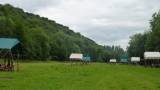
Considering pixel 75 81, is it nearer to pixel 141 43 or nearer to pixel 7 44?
pixel 7 44

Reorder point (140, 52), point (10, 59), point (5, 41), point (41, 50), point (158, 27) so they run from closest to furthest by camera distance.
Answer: point (5, 41)
point (10, 59)
point (158, 27)
point (41, 50)
point (140, 52)

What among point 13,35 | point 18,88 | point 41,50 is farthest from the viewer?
point 41,50

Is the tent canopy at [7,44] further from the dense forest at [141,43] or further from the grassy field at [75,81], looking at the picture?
the dense forest at [141,43]

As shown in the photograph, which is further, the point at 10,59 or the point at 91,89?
the point at 10,59

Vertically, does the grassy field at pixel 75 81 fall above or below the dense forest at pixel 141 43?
below

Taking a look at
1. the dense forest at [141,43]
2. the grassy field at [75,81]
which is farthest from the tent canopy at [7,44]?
the dense forest at [141,43]

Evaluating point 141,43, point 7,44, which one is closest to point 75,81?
point 7,44

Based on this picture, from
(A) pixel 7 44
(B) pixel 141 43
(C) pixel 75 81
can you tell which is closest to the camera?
(C) pixel 75 81

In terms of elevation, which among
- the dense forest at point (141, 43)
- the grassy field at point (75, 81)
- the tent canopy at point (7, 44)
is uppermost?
the dense forest at point (141, 43)

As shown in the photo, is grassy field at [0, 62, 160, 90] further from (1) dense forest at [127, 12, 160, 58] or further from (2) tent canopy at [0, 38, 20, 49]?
(1) dense forest at [127, 12, 160, 58]

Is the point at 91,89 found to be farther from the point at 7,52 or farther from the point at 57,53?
the point at 57,53

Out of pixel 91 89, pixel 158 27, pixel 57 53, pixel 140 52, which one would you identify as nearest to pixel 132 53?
pixel 140 52

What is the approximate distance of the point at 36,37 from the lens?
171 metres

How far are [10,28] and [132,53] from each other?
211ft
